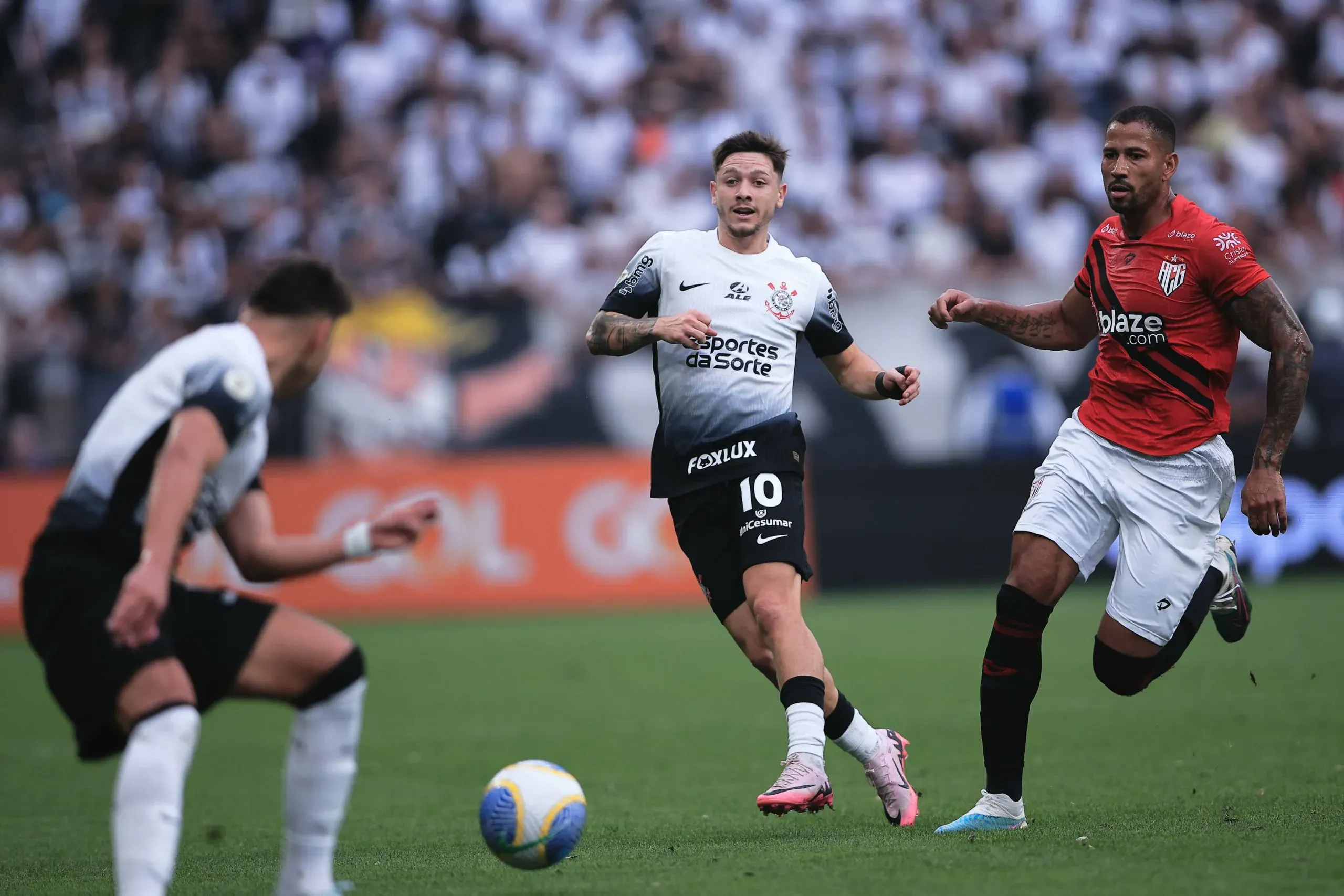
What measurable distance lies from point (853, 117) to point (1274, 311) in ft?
49.0

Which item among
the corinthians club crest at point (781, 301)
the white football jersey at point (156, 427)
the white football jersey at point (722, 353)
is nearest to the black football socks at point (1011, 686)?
the white football jersey at point (722, 353)

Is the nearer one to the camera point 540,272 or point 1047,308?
point 1047,308

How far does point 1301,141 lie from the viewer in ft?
66.2

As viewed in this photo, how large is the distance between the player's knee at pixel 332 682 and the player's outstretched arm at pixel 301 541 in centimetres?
31

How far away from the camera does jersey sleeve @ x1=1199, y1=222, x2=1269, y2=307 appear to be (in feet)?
21.5

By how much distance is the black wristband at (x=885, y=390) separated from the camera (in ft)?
23.0

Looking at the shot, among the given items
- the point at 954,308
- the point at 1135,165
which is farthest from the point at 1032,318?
the point at 1135,165

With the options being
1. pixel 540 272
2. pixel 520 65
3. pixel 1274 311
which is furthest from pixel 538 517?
pixel 1274 311

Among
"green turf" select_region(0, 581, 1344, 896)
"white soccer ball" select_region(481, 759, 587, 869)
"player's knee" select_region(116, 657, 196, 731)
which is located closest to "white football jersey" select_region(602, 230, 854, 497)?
"green turf" select_region(0, 581, 1344, 896)

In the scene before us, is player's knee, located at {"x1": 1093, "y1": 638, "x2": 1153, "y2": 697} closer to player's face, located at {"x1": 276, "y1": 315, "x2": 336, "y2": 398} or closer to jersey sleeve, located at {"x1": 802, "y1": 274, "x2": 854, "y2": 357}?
jersey sleeve, located at {"x1": 802, "y1": 274, "x2": 854, "y2": 357}

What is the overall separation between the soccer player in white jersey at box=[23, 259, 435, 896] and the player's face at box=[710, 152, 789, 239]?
2363 millimetres

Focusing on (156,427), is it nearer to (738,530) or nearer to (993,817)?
(738,530)

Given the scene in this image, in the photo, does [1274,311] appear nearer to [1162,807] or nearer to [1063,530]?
[1063,530]

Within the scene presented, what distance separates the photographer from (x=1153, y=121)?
6.73m
